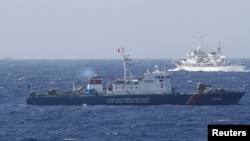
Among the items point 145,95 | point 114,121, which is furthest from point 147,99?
point 114,121

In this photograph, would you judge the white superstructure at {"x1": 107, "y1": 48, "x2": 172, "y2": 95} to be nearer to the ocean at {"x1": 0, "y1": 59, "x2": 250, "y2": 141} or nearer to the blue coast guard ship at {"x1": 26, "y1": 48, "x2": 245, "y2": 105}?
the blue coast guard ship at {"x1": 26, "y1": 48, "x2": 245, "y2": 105}

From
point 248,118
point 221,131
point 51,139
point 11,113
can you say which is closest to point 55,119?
point 11,113

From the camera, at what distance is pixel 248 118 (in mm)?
74438

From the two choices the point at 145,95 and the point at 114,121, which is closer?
the point at 114,121

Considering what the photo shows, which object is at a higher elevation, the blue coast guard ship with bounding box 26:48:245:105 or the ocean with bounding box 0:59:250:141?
the blue coast guard ship with bounding box 26:48:245:105

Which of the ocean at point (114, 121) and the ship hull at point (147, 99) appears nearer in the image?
the ocean at point (114, 121)

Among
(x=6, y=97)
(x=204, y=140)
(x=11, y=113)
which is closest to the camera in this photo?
(x=204, y=140)

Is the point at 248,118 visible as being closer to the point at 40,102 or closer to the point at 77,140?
the point at 77,140

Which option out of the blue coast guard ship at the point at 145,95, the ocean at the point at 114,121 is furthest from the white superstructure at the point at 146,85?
the ocean at the point at 114,121

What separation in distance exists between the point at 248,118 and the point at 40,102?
31232 millimetres

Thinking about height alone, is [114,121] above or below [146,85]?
below

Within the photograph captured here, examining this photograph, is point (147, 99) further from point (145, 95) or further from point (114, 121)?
point (114, 121)

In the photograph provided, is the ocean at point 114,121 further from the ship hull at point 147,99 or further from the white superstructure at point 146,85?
the white superstructure at point 146,85

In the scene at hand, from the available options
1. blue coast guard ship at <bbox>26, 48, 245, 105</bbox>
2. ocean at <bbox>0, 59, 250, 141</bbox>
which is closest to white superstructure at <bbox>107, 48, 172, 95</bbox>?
blue coast guard ship at <bbox>26, 48, 245, 105</bbox>
